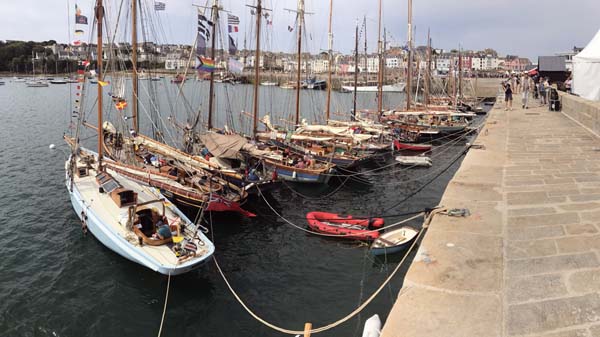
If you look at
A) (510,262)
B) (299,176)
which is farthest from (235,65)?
(510,262)

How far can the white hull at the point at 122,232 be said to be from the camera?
14453 mm

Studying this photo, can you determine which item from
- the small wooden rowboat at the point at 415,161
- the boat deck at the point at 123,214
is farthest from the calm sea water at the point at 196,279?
the small wooden rowboat at the point at 415,161

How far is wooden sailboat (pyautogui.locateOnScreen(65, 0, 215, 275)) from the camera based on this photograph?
1470cm

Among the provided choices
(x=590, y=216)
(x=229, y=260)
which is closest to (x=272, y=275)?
(x=229, y=260)

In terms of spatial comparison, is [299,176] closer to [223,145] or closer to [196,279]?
[223,145]

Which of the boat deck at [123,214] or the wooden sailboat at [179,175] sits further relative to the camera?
the wooden sailboat at [179,175]

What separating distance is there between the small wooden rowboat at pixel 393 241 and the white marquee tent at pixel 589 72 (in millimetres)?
15877

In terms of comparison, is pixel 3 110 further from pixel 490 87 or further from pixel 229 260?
pixel 490 87

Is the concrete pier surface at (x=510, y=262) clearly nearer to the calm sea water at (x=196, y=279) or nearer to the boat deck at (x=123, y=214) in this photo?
the calm sea water at (x=196, y=279)

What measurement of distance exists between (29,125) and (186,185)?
45.2 metres

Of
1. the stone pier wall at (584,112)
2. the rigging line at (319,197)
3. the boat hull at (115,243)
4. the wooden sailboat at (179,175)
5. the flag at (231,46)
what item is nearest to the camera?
the boat hull at (115,243)

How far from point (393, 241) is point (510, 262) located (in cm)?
1146

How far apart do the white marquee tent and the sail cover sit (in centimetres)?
2081

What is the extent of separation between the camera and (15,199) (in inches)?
1018
